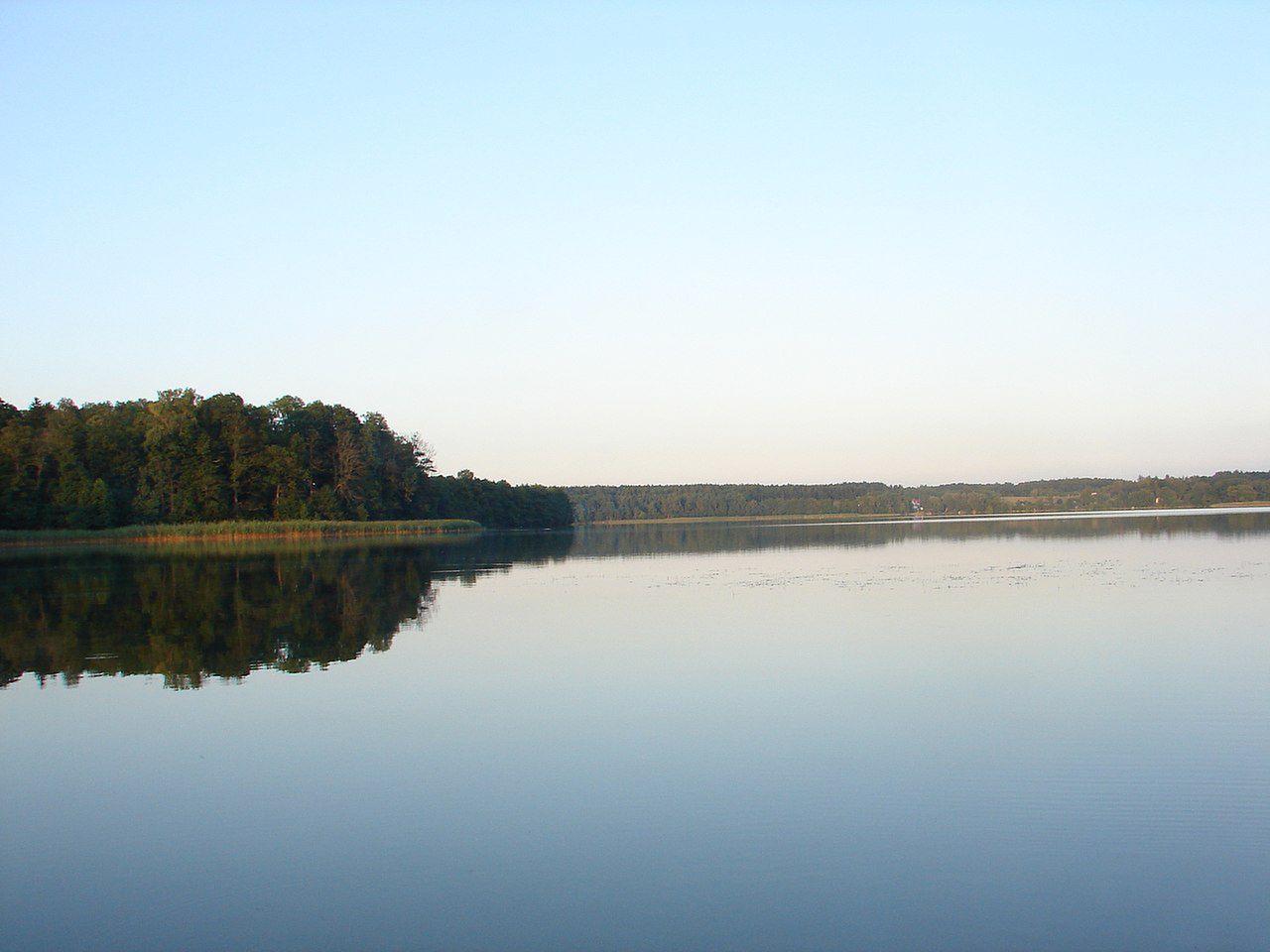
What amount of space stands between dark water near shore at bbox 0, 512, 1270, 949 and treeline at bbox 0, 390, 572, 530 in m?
54.3

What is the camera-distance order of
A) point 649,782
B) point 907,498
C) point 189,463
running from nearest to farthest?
1. point 649,782
2. point 189,463
3. point 907,498

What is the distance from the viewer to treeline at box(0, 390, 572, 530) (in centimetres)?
6625

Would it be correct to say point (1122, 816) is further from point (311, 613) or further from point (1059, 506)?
point (1059, 506)

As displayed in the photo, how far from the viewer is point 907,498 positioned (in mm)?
147625

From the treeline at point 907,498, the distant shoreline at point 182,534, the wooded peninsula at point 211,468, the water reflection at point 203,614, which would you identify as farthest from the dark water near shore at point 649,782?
the treeline at point 907,498

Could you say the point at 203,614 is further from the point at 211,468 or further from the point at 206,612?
the point at 211,468

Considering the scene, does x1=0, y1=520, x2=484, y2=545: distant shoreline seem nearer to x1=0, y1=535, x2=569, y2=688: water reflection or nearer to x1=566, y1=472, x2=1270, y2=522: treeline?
x1=0, y1=535, x2=569, y2=688: water reflection

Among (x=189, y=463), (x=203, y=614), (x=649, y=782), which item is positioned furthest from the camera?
(x=189, y=463)

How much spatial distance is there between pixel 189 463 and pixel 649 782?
72066 mm

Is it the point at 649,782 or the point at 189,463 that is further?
the point at 189,463

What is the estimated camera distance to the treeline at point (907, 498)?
400 feet

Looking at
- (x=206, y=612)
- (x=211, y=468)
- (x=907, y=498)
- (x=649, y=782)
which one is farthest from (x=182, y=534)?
(x=907, y=498)

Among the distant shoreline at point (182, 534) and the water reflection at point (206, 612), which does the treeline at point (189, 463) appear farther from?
the water reflection at point (206, 612)

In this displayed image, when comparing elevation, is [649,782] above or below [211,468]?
below
